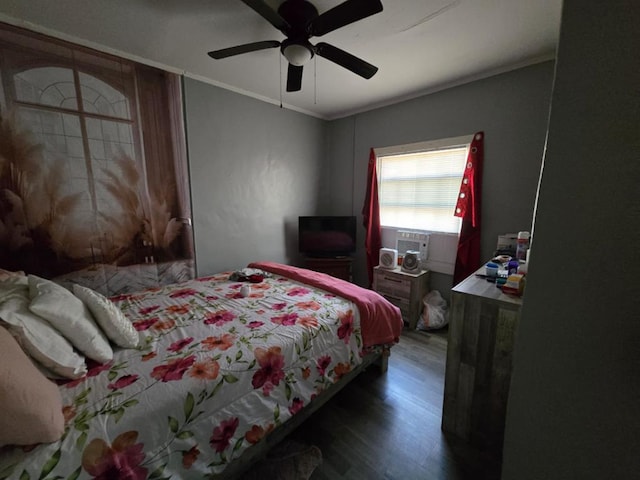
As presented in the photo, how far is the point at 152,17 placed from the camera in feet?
5.71

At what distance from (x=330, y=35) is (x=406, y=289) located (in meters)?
2.47

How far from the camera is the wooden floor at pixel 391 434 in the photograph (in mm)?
1339

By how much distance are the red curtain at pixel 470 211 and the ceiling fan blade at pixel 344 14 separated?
1848 mm

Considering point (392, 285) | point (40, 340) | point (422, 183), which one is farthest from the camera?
point (422, 183)

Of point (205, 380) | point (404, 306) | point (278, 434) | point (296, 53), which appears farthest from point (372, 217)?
point (205, 380)

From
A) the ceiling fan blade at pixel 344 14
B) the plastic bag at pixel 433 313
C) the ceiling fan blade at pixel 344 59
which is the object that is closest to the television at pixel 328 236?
the plastic bag at pixel 433 313

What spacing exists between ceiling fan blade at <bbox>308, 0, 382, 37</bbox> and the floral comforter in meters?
1.75

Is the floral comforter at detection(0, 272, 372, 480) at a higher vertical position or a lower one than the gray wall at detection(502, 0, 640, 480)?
lower

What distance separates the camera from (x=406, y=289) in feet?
9.45

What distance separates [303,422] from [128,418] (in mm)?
1066

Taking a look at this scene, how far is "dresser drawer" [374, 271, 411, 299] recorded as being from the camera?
2.88 meters

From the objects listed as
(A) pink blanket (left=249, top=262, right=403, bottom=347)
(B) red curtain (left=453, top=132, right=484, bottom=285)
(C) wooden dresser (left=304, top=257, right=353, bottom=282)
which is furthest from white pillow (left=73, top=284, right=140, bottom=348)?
(B) red curtain (left=453, top=132, right=484, bottom=285)

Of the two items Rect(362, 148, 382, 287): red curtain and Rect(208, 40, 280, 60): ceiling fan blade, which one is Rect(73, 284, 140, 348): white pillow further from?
Rect(362, 148, 382, 287): red curtain

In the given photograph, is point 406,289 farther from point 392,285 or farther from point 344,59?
point 344,59
